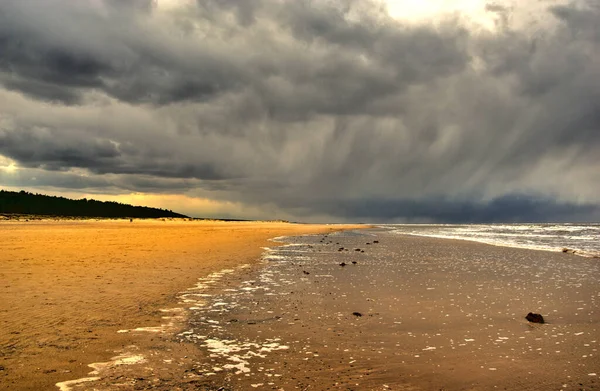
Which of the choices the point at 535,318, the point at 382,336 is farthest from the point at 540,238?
the point at 382,336

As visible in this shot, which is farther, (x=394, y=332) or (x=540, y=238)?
(x=540, y=238)

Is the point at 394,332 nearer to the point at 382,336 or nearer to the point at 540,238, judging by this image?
the point at 382,336

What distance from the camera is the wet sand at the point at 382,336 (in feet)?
21.8

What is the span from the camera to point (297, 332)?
9.38 meters

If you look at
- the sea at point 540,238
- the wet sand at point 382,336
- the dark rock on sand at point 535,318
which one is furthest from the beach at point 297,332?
the sea at point 540,238

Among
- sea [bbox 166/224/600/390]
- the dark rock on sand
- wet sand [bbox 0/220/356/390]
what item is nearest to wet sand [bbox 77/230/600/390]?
sea [bbox 166/224/600/390]

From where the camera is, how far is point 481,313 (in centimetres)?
1140

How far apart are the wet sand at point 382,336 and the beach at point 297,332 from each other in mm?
38

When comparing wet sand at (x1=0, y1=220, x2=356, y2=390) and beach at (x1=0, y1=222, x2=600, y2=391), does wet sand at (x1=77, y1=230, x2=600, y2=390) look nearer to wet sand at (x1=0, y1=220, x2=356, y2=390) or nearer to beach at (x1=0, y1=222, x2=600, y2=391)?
beach at (x1=0, y1=222, x2=600, y2=391)

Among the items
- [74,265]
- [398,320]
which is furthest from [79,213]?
[398,320]

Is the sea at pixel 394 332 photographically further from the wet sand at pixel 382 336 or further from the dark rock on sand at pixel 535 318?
the dark rock on sand at pixel 535 318

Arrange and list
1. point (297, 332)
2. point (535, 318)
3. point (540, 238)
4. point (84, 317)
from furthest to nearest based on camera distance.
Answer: point (540, 238), point (84, 317), point (535, 318), point (297, 332)

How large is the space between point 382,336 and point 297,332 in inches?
72.7

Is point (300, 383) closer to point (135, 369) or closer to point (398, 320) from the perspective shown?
point (135, 369)
